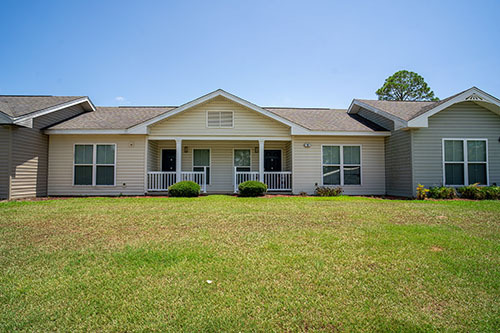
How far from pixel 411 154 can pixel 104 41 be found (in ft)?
45.0

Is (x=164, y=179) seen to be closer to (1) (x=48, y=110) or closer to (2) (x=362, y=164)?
(1) (x=48, y=110)

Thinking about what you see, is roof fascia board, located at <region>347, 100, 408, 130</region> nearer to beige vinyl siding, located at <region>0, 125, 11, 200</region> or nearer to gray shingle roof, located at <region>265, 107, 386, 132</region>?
gray shingle roof, located at <region>265, 107, 386, 132</region>

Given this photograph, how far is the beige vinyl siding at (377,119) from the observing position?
42.9ft

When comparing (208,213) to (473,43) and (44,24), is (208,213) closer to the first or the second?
(44,24)

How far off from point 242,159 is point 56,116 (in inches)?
352

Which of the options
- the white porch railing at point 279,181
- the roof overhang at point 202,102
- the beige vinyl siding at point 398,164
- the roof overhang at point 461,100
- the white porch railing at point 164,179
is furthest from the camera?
the white porch railing at point 279,181

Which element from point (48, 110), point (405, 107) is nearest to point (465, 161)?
point (405, 107)

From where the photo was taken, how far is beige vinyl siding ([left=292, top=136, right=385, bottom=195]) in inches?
516

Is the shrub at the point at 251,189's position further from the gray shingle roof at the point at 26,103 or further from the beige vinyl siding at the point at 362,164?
the gray shingle roof at the point at 26,103

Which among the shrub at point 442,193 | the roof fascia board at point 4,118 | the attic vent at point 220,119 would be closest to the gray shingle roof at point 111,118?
the roof fascia board at point 4,118

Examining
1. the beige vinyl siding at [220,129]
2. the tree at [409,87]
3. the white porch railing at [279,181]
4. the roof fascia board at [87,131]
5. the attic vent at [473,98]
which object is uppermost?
the tree at [409,87]

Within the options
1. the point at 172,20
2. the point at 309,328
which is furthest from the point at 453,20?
the point at 309,328

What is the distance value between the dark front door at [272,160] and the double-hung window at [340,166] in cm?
278

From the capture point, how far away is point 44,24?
1061cm
